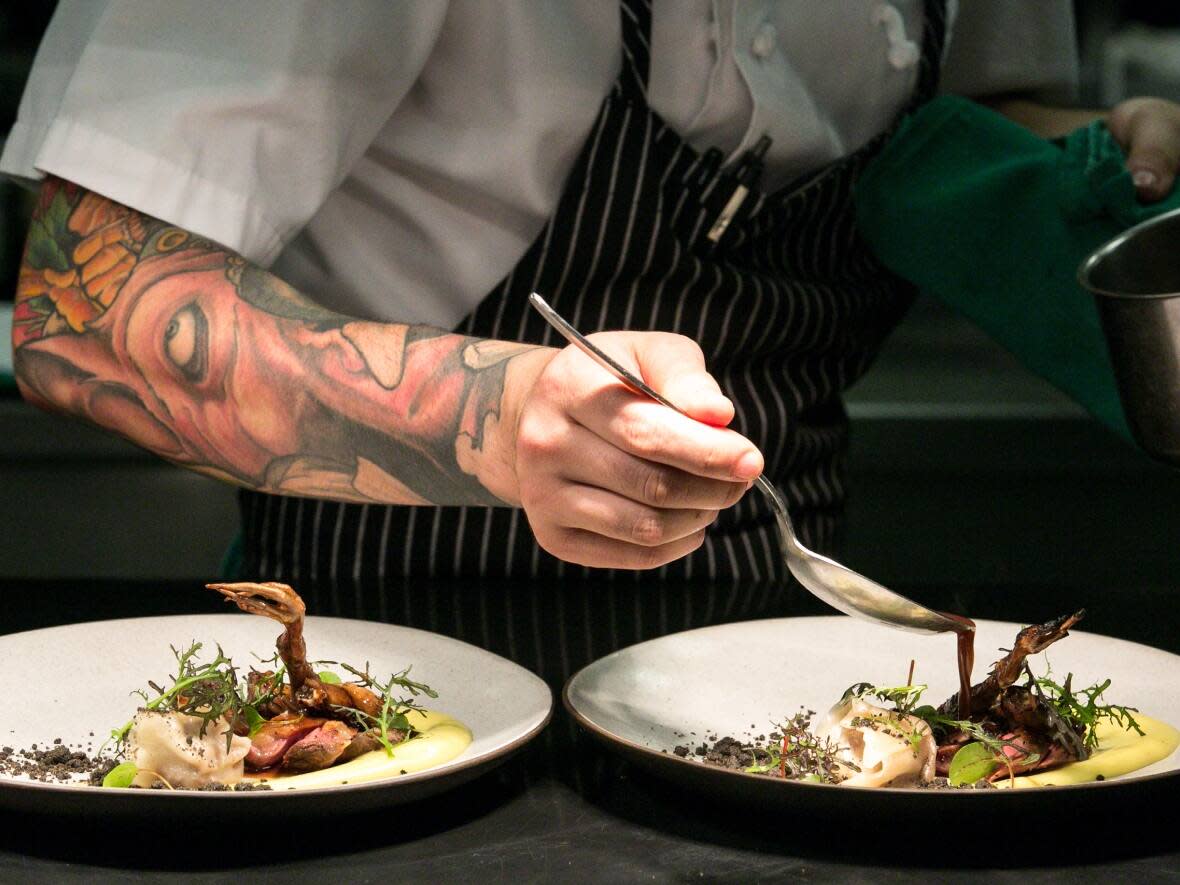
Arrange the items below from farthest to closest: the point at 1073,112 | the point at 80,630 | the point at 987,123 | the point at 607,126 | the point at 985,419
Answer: the point at 985,419 < the point at 1073,112 < the point at 987,123 < the point at 607,126 < the point at 80,630

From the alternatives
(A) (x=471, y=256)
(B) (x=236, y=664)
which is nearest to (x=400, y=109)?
(A) (x=471, y=256)

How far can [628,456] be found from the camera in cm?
96

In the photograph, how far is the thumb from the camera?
0.92m

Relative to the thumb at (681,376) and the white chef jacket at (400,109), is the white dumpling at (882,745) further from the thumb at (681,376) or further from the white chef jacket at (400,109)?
the white chef jacket at (400,109)

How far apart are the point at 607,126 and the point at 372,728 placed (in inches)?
27.2

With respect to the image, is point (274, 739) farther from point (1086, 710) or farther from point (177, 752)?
point (1086, 710)

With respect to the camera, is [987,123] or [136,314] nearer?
[136,314]

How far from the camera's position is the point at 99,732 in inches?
42.3

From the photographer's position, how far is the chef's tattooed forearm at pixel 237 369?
46.4 inches

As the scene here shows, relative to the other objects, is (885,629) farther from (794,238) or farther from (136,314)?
(136,314)

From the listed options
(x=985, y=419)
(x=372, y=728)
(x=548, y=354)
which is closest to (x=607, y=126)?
(x=548, y=354)

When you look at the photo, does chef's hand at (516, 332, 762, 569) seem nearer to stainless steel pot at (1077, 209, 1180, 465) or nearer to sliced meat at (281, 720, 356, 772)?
sliced meat at (281, 720, 356, 772)

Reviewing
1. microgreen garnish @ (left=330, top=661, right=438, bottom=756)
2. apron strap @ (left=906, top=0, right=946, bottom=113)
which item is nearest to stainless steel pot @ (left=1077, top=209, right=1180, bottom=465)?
microgreen garnish @ (left=330, top=661, right=438, bottom=756)

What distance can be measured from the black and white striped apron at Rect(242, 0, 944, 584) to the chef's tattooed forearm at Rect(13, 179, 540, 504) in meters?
0.27
